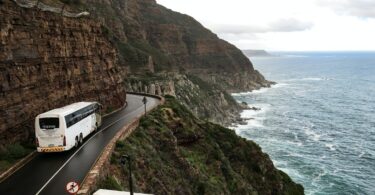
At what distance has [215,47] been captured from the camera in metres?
171

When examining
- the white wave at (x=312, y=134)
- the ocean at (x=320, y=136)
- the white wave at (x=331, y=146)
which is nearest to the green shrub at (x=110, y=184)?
the ocean at (x=320, y=136)

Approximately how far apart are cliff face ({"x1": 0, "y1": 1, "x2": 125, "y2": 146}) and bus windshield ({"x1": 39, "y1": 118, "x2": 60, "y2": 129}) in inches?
89.6

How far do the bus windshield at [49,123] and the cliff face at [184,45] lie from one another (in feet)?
300

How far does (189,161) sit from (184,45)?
127 meters

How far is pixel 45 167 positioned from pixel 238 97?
11947cm

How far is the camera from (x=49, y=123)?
84.0ft

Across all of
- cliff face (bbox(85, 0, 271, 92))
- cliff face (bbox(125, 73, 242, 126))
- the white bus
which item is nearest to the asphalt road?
the white bus

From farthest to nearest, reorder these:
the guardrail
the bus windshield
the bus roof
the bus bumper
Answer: the bus roof, the bus bumper, the bus windshield, the guardrail

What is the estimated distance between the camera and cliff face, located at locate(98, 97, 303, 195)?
27.6m

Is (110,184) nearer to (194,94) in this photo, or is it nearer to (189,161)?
(189,161)

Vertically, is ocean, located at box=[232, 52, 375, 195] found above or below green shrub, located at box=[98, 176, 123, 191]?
below

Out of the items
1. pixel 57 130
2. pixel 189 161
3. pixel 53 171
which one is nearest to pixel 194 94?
pixel 189 161

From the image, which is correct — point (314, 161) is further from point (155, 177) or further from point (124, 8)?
point (124, 8)

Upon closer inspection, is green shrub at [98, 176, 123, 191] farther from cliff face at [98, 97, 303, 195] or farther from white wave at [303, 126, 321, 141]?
white wave at [303, 126, 321, 141]
